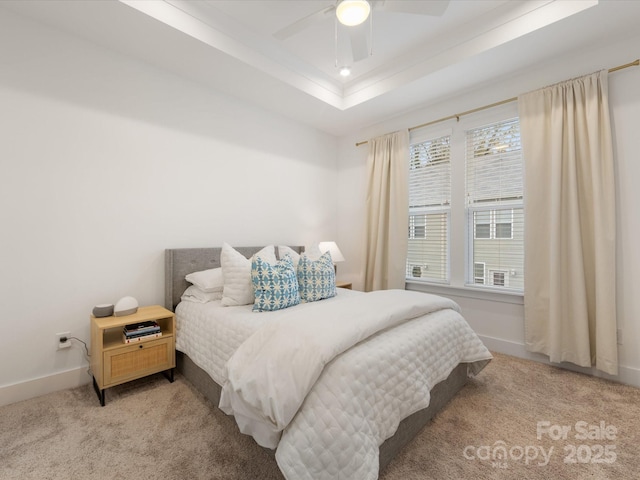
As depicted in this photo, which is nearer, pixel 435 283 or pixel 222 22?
pixel 222 22

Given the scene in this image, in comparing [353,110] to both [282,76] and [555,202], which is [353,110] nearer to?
[282,76]

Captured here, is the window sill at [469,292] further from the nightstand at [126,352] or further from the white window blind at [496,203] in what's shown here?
the nightstand at [126,352]

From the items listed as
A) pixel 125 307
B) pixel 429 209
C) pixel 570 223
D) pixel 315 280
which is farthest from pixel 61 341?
pixel 570 223

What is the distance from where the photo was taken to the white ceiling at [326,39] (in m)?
2.03

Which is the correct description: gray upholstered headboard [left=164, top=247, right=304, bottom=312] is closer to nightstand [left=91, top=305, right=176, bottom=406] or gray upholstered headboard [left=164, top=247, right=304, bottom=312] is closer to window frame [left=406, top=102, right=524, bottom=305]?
nightstand [left=91, top=305, right=176, bottom=406]

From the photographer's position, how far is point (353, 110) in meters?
3.45

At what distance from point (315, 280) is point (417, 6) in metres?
2.01

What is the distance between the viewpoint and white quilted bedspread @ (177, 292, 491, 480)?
1.13m

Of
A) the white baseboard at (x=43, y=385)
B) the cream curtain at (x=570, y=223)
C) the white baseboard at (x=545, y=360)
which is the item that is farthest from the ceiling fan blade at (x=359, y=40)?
the white baseboard at (x=43, y=385)

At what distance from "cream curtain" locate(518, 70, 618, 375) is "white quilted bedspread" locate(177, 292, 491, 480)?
129 centimetres

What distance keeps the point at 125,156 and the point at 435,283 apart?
11.0 feet

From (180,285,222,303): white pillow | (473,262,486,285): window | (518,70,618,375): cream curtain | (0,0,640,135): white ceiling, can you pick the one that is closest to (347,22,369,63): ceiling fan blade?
(0,0,640,135): white ceiling

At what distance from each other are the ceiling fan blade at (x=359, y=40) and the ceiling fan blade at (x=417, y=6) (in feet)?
0.55

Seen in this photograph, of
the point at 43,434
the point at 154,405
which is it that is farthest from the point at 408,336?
the point at 43,434
